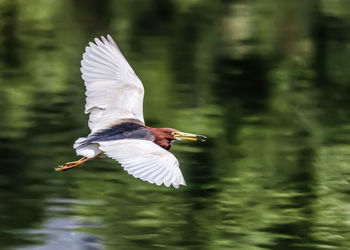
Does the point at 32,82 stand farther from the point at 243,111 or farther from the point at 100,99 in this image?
the point at 100,99

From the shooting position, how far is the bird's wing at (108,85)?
567 cm

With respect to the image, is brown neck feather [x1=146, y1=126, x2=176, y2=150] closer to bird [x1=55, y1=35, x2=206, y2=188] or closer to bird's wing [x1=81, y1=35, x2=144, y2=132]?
bird [x1=55, y1=35, x2=206, y2=188]

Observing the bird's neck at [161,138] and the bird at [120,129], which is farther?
the bird's neck at [161,138]

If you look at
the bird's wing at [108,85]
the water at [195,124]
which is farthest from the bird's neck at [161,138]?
the water at [195,124]

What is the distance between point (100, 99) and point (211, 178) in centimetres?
350

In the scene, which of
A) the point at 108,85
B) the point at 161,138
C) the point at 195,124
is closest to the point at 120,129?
the point at 161,138

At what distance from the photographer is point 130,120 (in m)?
5.56

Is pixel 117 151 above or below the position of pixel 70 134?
above

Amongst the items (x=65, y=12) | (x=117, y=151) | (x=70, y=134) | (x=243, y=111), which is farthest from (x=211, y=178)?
(x=65, y=12)

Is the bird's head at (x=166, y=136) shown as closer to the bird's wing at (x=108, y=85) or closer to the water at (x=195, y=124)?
the bird's wing at (x=108, y=85)

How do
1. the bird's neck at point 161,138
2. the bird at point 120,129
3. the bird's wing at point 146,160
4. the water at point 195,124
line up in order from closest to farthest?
the bird's wing at point 146,160 → the bird at point 120,129 → the bird's neck at point 161,138 → the water at point 195,124

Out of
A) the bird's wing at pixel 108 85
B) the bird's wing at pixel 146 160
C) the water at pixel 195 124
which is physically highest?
the bird's wing at pixel 108 85

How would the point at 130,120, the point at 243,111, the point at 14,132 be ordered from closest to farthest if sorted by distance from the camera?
the point at 130,120 < the point at 14,132 < the point at 243,111

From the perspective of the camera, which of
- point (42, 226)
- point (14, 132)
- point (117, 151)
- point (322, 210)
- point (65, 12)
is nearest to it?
point (117, 151)
